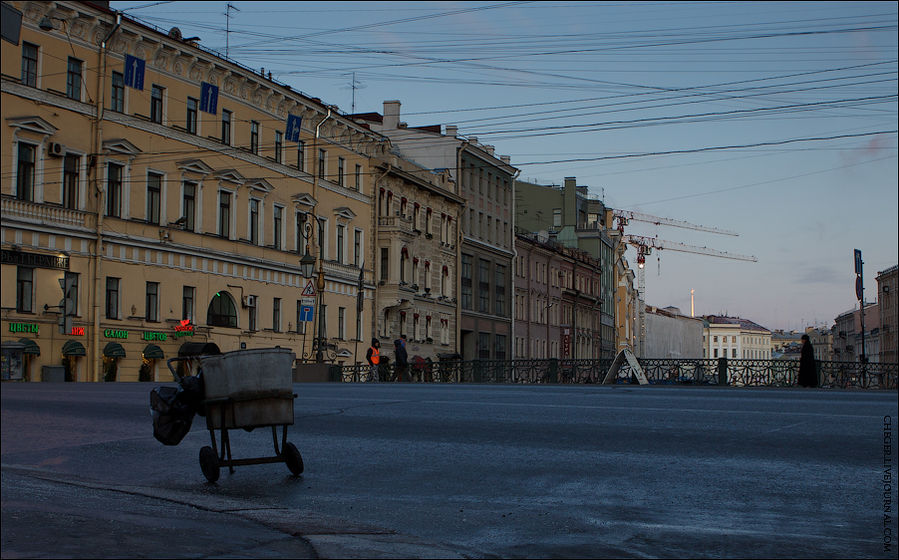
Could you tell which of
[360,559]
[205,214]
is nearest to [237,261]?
[205,214]

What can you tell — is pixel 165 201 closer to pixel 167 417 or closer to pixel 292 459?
pixel 292 459

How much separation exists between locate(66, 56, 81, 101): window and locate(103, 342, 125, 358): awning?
8.97m

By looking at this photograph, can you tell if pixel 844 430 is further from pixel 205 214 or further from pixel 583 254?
pixel 583 254

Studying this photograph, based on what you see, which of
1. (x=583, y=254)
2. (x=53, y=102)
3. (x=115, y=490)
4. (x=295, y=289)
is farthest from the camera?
(x=583, y=254)

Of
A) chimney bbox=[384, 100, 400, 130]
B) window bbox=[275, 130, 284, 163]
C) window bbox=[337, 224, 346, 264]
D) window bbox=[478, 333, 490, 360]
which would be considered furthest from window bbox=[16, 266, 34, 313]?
window bbox=[478, 333, 490, 360]

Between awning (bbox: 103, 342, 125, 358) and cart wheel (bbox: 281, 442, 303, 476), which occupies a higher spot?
awning (bbox: 103, 342, 125, 358)

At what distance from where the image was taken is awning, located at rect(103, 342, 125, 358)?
36875mm

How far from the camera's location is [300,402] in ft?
56.8

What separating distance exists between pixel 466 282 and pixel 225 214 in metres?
28.3

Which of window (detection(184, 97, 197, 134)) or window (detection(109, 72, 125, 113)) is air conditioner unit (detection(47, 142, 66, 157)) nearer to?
window (detection(109, 72, 125, 113))

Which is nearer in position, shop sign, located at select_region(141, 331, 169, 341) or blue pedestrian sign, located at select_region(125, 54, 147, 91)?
blue pedestrian sign, located at select_region(125, 54, 147, 91)

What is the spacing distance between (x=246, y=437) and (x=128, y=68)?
29368 millimetres

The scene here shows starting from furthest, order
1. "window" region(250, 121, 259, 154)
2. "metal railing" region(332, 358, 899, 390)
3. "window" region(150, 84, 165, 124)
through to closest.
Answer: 1. "window" region(250, 121, 259, 154)
2. "window" region(150, 84, 165, 124)
3. "metal railing" region(332, 358, 899, 390)

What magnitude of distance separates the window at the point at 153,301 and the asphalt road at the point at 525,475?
24570 millimetres
